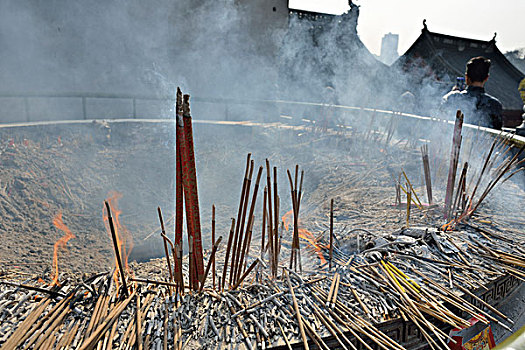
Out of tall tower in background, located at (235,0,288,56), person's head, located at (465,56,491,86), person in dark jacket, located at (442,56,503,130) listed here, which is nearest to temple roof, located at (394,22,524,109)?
tall tower in background, located at (235,0,288,56)

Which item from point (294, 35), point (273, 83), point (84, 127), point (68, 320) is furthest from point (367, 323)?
point (294, 35)

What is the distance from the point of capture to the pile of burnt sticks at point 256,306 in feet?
5.87

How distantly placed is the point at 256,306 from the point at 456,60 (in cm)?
1243

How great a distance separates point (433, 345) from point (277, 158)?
530 cm

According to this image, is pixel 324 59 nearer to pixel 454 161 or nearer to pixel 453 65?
pixel 453 65

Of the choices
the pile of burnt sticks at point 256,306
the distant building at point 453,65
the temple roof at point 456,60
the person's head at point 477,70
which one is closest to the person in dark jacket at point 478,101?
the person's head at point 477,70

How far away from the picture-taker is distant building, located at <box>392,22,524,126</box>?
424 inches

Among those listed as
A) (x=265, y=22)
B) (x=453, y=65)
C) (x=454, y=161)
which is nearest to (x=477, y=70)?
(x=454, y=161)

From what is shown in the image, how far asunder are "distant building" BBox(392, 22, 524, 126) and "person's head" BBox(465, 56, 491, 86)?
21.1ft

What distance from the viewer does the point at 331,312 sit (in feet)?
6.48

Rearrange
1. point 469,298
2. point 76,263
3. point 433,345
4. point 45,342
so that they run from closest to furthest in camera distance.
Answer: point 45,342 < point 433,345 < point 469,298 < point 76,263

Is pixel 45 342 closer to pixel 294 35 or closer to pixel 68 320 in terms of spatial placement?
pixel 68 320

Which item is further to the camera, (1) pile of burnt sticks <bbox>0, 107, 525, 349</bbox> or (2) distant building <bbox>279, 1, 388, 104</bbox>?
(2) distant building <bbox>279, 1, 388, 104</bbox>

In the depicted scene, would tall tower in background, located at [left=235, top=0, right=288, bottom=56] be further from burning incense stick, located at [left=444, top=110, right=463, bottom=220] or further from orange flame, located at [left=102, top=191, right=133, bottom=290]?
burning incense stick, located at [left=444, top=110, right=463, bottom=220]
